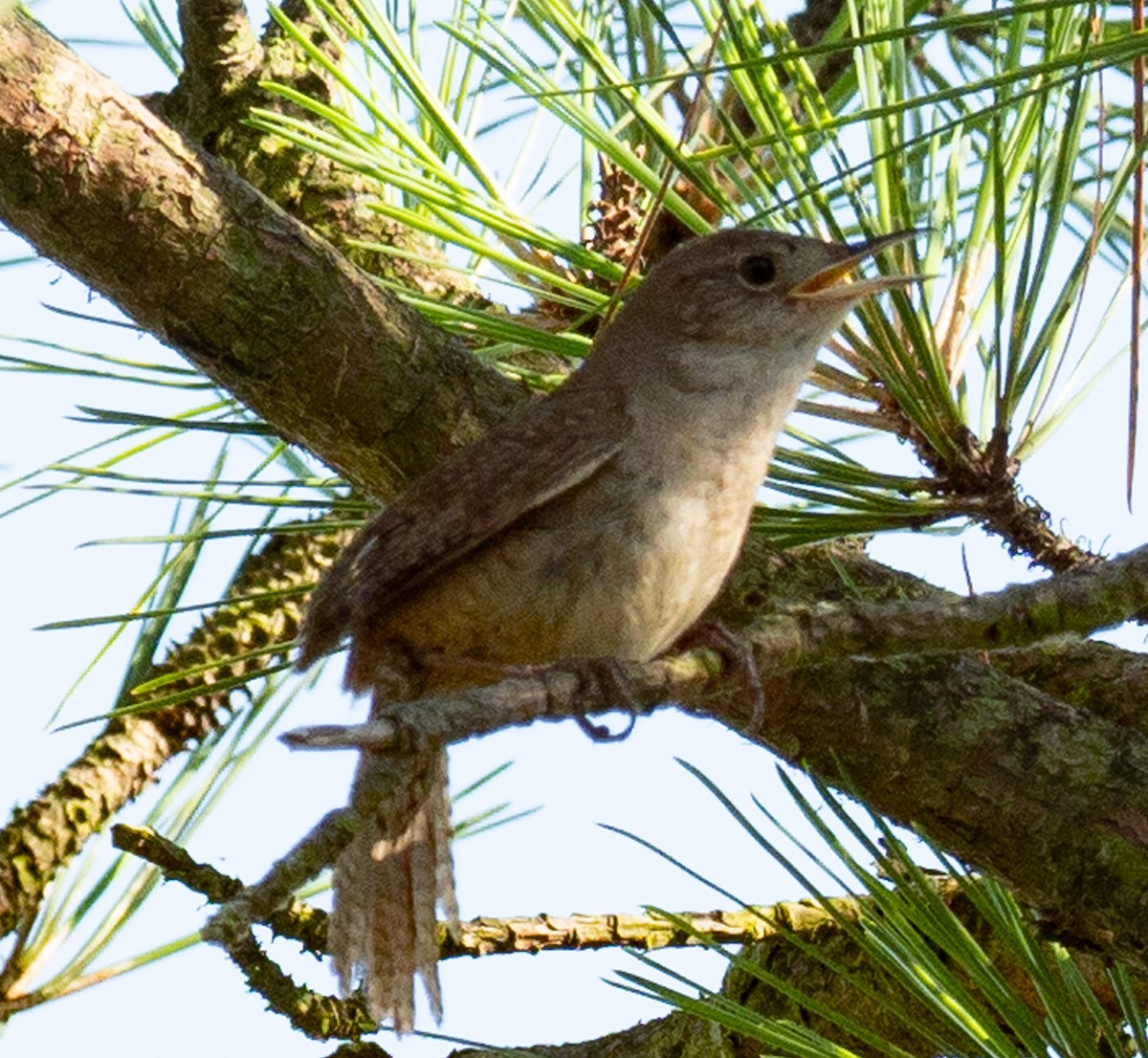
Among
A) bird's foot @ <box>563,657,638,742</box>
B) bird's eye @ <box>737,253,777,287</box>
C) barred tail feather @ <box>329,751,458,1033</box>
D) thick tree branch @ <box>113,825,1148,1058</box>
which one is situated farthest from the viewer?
bird's eye @ <box>737,253,777,287</box>

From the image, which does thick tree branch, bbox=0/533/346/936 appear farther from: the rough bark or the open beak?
the open beak

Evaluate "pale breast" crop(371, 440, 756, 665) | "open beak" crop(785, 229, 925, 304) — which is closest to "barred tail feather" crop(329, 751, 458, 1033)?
"pale breast" crop(371, 440, 756, 665)

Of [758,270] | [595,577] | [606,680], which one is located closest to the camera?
[606,680]

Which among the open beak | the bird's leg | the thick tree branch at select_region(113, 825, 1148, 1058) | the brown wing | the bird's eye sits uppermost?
the bird's eye

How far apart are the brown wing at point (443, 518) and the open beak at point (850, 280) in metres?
0.40

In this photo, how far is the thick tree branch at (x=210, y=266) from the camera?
263cm

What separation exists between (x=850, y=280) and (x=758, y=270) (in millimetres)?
Result: 150

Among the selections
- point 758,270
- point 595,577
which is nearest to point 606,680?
point 595,577

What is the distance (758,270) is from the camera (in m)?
3.14

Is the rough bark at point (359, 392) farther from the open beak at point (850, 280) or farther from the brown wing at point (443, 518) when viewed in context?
the open beak at point (850, 280)

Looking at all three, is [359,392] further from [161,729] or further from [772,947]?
[772,947]

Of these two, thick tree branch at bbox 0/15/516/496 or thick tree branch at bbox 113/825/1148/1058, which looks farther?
thick tree branch at bbox 113/825/1148/1058

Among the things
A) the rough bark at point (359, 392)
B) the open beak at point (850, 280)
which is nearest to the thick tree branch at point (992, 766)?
the rough bark at point (359, 392)

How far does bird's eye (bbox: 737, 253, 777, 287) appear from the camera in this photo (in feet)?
10.3
